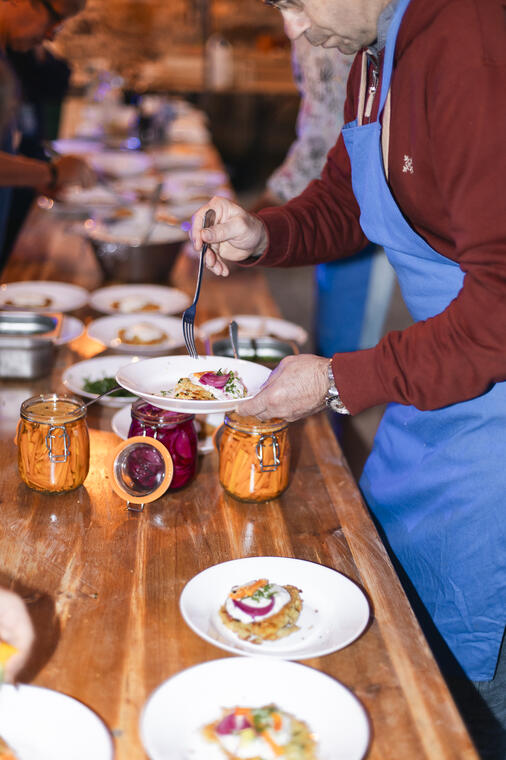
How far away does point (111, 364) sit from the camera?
183 cm

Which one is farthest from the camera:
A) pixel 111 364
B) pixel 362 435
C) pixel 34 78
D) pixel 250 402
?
pixel 34 78

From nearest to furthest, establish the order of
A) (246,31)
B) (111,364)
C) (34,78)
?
1. (111,364)
2. (34,78)
3. (246,31)

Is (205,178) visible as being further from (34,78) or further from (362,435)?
(362,435)

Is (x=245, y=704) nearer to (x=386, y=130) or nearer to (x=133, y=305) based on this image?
(x=386, y=130)

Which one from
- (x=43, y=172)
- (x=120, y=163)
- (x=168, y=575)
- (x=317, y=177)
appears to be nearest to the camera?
(x=168, y=575)

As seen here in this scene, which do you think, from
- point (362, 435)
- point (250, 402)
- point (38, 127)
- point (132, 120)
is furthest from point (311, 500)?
point (132, 120)

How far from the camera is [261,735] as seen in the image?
86 centimetres

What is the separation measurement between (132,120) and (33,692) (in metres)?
4.52

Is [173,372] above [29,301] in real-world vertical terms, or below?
above

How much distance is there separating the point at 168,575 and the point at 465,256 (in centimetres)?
62

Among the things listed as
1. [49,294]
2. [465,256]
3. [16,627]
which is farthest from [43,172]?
[16,627]

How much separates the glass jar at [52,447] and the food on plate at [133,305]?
3.11 feet

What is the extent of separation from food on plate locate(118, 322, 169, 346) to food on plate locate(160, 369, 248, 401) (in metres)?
0.60

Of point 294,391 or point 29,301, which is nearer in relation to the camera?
point 294,391
